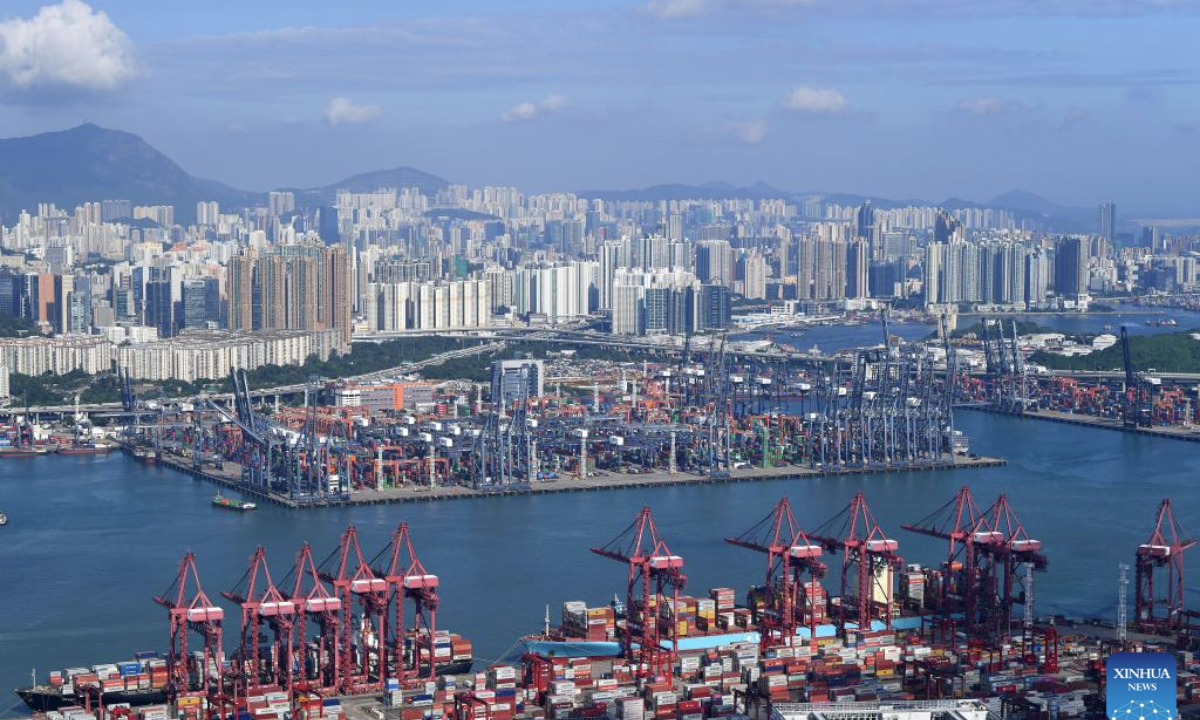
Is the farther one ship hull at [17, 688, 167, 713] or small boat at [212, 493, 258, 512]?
small boat at [212, 493, 258, 512]

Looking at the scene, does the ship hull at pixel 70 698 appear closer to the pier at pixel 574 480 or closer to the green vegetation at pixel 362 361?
the pier at pixel 574 480

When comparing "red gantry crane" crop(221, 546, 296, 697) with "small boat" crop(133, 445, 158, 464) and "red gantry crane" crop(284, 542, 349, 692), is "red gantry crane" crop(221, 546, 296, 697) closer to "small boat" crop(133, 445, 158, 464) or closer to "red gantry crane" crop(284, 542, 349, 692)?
"red gantry crane" crop(284, 542, 349, 692)

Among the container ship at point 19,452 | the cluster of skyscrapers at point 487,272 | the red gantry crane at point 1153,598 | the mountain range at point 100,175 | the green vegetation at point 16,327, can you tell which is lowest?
the container ship at point 19,452

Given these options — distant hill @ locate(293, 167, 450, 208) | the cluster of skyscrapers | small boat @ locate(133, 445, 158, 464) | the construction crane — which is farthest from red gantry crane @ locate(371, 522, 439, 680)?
distant hill @ locate(293, 167, 450, 208)

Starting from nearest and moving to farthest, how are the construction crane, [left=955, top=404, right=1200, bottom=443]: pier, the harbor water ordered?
the harbor water < [left=955, top=404, right=1200, bottom=443]: pier < the construction crane

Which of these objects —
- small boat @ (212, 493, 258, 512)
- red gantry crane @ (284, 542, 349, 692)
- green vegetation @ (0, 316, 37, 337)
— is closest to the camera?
red gantry crane @ (284, 542, 349, 692)

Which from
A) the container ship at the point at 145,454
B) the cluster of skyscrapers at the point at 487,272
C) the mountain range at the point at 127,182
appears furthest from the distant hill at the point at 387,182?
the container ship at the point at 145,454

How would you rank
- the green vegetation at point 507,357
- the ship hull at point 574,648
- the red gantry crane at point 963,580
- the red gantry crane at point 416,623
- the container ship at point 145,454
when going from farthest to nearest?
the green vegetation at point 507,357 → the container ship at point 145,454 → the red gantry crane at point 963,580 → the ship hull at point 574,648 → the red gantry crane at point 416,623
